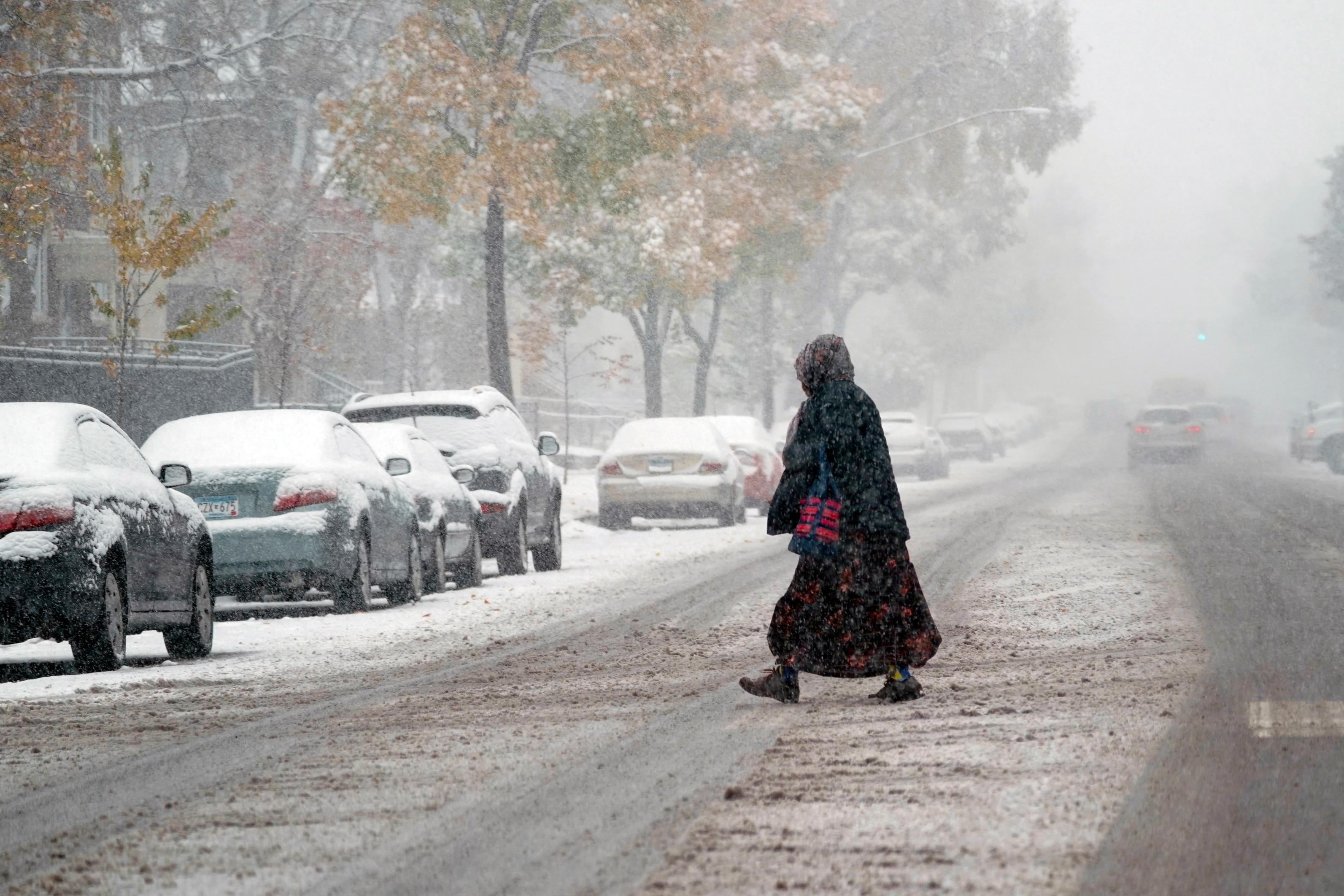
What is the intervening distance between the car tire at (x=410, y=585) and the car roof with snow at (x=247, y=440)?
143 cm

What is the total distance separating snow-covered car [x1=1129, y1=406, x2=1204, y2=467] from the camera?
1884 inches

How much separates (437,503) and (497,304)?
10.7m

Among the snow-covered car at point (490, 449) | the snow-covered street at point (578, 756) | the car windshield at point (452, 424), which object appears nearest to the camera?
the snow-covered street at point (578, 756)

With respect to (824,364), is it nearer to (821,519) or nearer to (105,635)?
(821,519)

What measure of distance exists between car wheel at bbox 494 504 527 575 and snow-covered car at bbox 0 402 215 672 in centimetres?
617

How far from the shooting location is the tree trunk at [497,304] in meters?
Answer: 25.3

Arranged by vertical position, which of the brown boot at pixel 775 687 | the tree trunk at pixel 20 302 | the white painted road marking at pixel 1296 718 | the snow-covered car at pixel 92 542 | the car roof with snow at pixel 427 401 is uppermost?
the tree trunk at pixel 20 302

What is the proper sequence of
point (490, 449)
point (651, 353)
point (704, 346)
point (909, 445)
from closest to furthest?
point (490, 449), point (651, 353), point (704, 346), point (909, 445)

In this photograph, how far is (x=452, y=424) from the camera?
17562 millimetres

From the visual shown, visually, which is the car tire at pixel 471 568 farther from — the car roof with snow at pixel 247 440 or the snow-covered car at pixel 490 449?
the car roof with snow at pixel 247 440

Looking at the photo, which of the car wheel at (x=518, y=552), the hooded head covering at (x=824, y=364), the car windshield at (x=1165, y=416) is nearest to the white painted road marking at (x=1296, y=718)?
the hooded head covering at (x=824, y=364)

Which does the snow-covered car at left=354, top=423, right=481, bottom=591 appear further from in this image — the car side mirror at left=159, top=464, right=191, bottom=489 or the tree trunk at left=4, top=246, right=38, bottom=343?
the tree trunk at left=4, top=246, right=38, bottom=343

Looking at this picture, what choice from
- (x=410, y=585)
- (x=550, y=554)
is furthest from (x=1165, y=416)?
(x=410, y=585)

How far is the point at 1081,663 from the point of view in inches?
376
